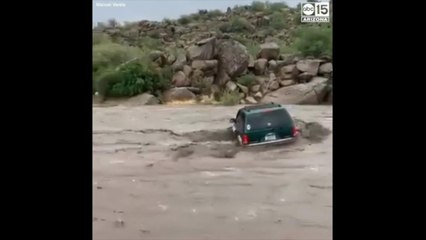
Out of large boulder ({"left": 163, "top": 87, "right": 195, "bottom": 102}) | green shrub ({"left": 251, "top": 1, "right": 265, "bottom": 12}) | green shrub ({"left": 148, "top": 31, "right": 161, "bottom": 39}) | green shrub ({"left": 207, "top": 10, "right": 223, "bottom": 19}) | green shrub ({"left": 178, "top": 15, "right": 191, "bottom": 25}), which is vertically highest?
green shrub ({"left": 251, "top": 1, "right": 265, "bottom": 12})

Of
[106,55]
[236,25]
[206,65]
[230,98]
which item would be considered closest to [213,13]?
[236,25]

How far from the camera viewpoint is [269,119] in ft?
6.88

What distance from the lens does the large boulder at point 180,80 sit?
213 centimetres

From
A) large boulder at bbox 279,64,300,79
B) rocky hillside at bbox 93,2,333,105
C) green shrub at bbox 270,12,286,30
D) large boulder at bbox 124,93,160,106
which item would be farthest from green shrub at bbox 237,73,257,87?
large boulder at bbox 124,93,160,106

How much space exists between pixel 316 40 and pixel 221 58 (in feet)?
1.20

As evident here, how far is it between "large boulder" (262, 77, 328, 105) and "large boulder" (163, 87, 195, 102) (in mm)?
284

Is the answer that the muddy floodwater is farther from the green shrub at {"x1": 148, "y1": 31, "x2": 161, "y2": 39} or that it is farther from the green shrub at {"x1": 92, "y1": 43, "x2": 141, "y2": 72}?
the green shrub at {"x1": 148, "y1": 31, "x2": 161, "y2": 39}

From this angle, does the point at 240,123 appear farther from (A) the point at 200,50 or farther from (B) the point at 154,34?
(B) the point at 154,34

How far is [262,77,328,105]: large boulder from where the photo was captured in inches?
82.7
